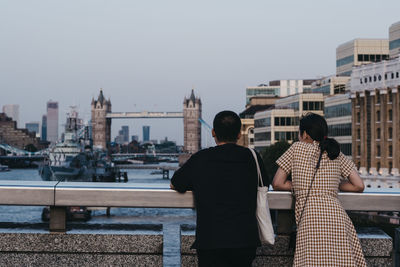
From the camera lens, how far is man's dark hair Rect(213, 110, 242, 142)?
556cm

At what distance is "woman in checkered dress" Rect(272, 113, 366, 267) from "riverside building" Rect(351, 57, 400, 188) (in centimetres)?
5826

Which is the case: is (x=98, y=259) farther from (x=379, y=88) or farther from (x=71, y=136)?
(x=71, y=136)

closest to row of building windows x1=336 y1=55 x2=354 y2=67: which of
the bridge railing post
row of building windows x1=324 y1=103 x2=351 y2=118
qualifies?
row of building windows x1=324 y1=103 x2=351 y2=118

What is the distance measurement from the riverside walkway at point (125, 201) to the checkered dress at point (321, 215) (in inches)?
19.0

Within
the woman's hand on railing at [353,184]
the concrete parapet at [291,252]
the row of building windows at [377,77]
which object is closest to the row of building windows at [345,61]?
the row of building windows at [377,77]

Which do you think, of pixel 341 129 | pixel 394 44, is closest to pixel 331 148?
pixel 341 129

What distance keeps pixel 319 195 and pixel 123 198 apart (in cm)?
170

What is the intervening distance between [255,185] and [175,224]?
4.84 feet

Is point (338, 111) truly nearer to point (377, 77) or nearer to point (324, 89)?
point (377, 77)

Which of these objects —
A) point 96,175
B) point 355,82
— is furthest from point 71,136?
point 355,82

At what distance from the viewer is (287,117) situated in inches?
3499

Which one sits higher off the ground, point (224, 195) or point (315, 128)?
point (315, 128)

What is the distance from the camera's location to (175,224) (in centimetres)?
673

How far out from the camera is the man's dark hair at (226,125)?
18.2 ft
